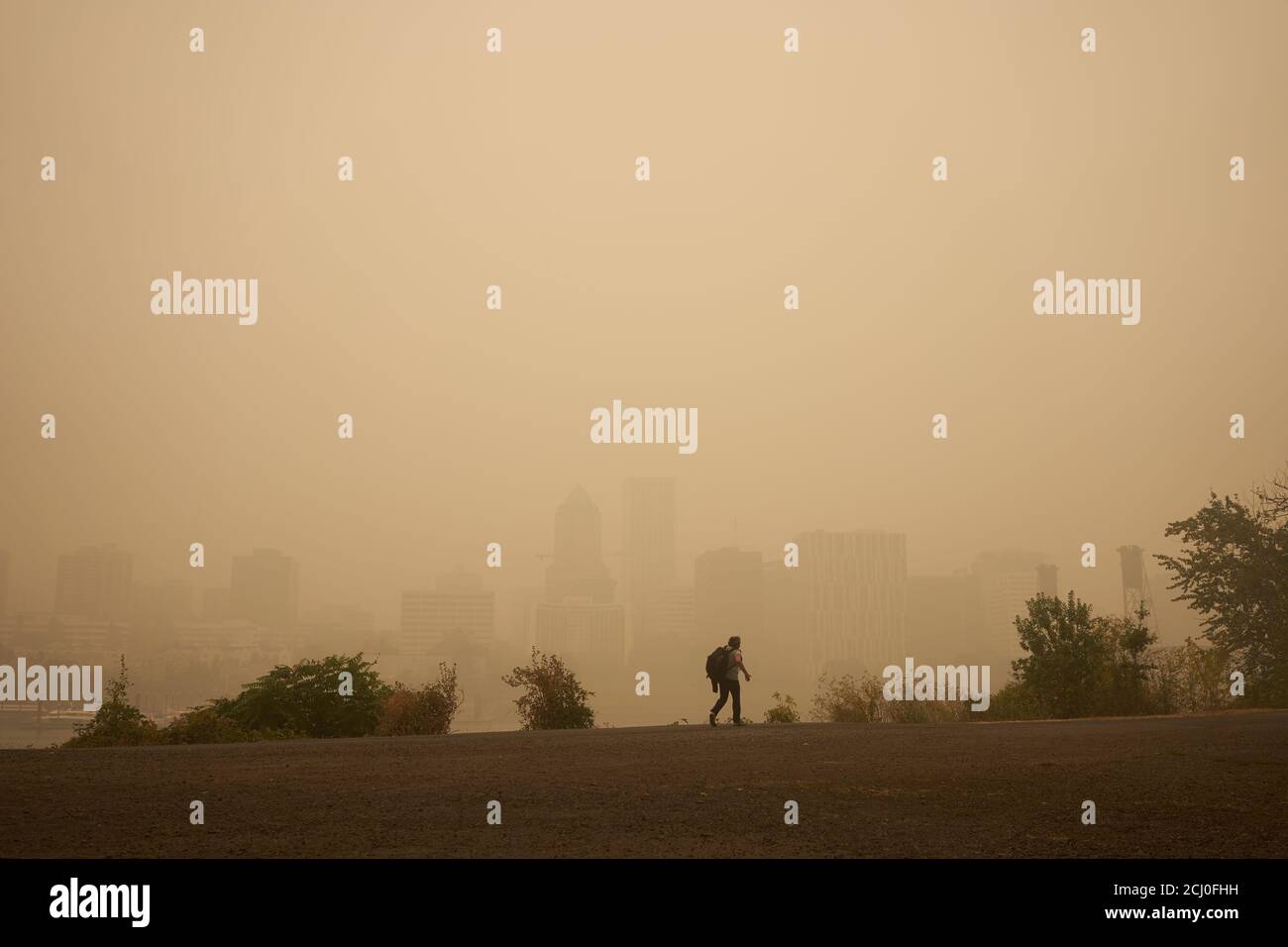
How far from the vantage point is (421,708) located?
82.7 feet

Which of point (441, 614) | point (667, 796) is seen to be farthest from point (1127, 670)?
point (441, 614)

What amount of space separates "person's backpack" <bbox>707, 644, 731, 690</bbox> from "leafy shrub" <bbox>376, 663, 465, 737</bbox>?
23.5 ft

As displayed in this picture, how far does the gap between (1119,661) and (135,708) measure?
26.3m

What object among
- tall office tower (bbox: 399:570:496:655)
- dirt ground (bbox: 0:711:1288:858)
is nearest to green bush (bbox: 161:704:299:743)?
dirt ground (bbox: 0:711:1288:858)

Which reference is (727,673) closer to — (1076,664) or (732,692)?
(732,692)

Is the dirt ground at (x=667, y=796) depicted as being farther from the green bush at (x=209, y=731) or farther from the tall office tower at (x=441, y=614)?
the tall office tower at (x=441, y=614)

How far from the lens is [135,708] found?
22625mm

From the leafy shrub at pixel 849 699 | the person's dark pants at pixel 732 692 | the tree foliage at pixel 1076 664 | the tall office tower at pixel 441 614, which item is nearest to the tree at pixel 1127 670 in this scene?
the tree foliage at pixel 1076 664

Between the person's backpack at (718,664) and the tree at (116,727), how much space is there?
1202 centimetres

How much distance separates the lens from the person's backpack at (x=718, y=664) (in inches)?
899

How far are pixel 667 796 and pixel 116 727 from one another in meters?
15.2

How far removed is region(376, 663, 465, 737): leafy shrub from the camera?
24.8 meters

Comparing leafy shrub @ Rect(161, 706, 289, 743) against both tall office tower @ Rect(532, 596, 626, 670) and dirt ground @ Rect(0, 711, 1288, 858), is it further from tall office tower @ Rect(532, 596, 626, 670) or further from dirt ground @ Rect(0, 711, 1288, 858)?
tall office tower @ Rect(532, 596, 626, 670)
